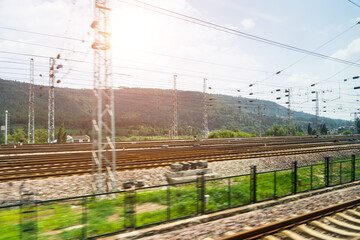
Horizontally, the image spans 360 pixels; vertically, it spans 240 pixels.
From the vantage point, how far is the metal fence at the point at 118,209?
258 inches

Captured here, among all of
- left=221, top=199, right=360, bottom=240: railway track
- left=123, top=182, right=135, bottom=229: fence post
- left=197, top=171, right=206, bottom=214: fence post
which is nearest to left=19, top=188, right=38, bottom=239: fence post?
left=123, top=182, right=135, bottom=229: fence post

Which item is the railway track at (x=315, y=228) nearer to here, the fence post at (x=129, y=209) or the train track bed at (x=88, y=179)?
the fence post at (x=129, y=209)

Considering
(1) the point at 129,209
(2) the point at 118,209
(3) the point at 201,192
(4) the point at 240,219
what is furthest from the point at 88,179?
(4) the point at 240,219

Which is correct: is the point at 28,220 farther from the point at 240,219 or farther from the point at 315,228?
the point at 315,228

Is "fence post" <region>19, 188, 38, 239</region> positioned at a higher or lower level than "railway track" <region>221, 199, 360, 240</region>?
higher

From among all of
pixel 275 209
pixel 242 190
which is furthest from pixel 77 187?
pixel 275 209

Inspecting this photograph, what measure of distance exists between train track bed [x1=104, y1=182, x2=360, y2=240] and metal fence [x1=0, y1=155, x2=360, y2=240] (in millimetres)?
422

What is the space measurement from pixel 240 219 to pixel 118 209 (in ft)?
15.4

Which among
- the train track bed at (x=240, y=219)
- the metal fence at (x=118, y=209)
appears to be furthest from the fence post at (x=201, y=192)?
the train track bed at (x=240, y=219)

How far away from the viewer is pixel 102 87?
39.1 ft

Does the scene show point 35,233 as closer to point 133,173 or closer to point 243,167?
point 133,173

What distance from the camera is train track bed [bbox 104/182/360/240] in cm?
754

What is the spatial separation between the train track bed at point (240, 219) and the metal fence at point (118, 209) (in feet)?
1.39

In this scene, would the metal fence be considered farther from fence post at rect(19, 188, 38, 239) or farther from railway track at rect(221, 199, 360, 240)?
railway track at rect(221, 199, 360, 240)
